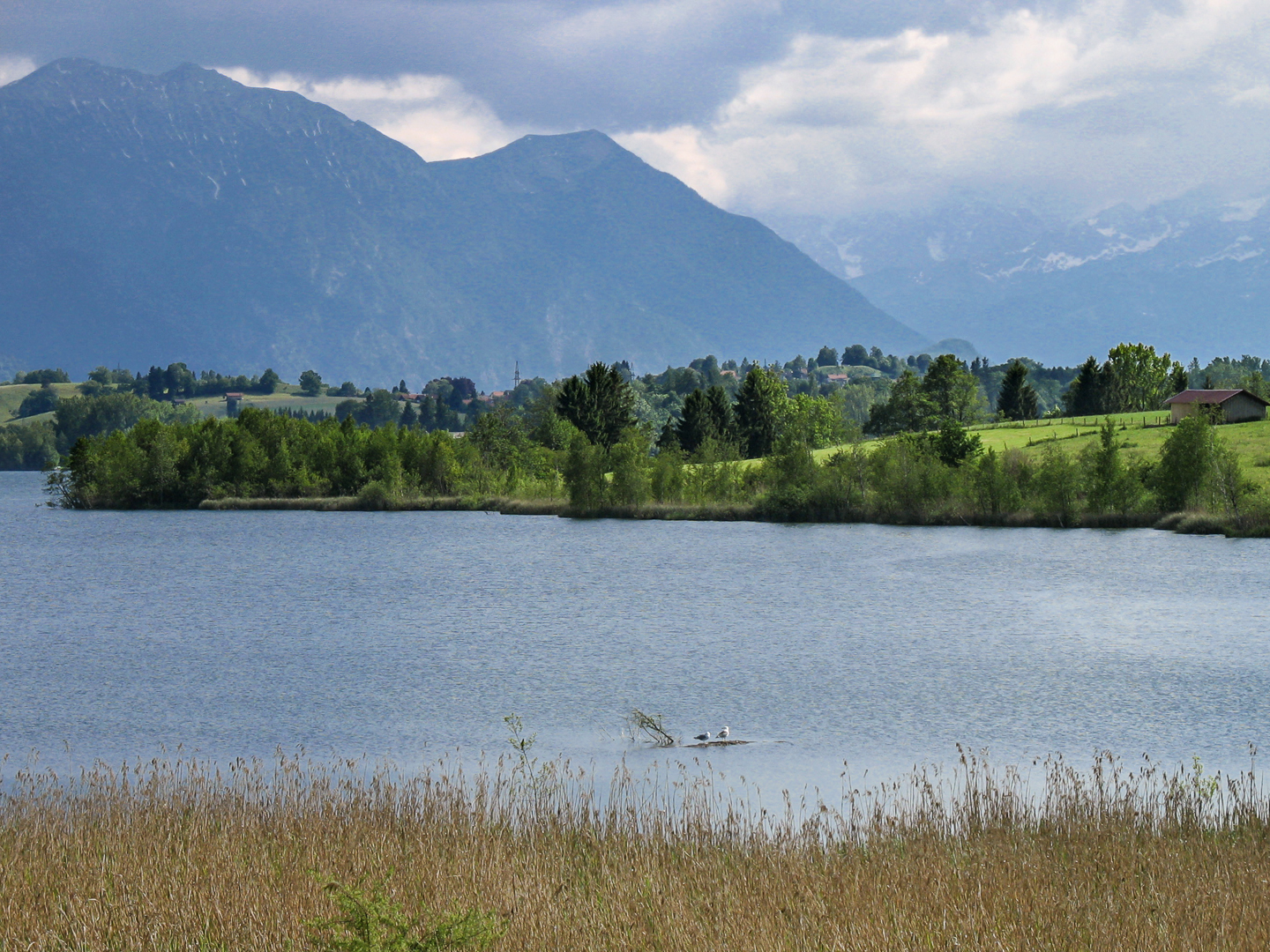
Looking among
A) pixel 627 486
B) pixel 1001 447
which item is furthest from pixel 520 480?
pixel 1001 447

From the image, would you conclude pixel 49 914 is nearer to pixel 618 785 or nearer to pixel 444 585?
pixel 618 785

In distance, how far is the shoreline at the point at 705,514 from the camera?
7444cm

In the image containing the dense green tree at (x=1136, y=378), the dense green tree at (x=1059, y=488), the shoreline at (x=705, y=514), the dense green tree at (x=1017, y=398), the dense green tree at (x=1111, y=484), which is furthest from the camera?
the dense green tree at (x=1136, y=378)

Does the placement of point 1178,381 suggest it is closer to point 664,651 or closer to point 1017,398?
point 1017,398

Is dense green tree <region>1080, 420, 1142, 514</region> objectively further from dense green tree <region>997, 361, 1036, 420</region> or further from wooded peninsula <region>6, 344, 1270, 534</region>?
dense green tree <region>997, 361, 1036, 420</region>

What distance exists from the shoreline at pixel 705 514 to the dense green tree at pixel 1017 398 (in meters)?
75.7

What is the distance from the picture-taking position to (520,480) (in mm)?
119000

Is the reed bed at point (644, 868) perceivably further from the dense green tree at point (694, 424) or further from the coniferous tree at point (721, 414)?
the coniferous tree at point (721, 414)

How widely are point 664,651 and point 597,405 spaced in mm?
97418

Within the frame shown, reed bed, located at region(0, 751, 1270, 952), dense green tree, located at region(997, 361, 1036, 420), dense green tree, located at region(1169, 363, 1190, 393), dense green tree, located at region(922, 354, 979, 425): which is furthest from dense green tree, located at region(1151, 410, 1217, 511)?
dense green tree, located at region(1169, 363, 1190, 393)

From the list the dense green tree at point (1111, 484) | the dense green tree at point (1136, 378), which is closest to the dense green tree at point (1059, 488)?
the dense green tree at point (1111, 484)

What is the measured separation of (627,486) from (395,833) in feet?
289

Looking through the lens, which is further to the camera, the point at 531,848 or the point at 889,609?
the point at 889,609

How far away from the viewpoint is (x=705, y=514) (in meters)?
98.4
